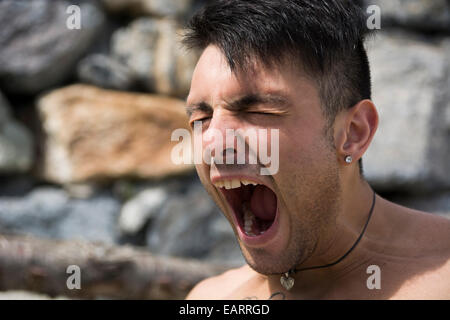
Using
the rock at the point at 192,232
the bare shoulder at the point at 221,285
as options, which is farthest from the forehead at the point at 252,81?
the rock at the point at 192,232

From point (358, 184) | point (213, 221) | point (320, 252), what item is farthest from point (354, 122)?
point (213, 221)

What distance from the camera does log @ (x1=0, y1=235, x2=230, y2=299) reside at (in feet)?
6.79

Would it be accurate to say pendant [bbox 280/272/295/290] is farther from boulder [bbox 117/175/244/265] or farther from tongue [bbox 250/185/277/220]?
boulder [bbox 117/175/244/265]

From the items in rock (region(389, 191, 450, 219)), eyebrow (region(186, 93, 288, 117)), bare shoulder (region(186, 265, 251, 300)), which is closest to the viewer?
eyebrow (region(186, 93, 288, 117))

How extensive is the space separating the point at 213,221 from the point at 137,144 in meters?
0.54

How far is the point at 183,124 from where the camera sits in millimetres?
2746

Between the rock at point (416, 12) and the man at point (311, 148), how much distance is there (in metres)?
1.56

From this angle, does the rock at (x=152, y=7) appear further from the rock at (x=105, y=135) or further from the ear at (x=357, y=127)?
the ear at (x=357, y=127)

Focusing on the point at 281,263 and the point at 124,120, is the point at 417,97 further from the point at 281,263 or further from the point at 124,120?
the point at 281,263

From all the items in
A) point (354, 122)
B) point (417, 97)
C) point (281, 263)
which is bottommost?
point (281, 263)

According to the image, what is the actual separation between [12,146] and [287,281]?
68.7 inches

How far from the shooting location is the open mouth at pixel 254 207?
1496 mm

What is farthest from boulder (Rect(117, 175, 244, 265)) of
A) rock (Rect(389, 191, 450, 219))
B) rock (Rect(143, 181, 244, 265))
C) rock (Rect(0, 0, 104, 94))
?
rock (Rect(389, 191, 450, 219))

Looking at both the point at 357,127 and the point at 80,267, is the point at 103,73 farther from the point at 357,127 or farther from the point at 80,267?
the point at 357,127
